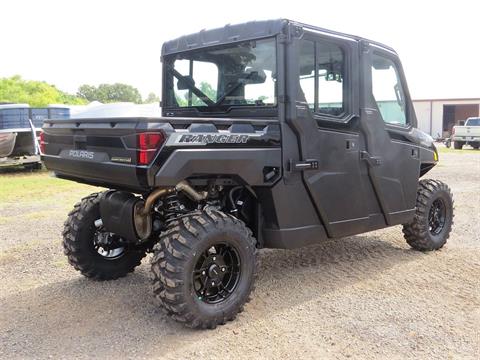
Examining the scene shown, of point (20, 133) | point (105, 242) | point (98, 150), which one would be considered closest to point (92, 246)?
point (105, 242)

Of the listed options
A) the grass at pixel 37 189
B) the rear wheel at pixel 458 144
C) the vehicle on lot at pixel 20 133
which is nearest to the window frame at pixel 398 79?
the grass at pixel 37 189

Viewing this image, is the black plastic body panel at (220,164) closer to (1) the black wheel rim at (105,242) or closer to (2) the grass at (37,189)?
(1) the black wheel rim at (105,242)

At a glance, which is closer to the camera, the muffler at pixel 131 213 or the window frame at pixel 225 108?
the muffler at pixel 131 213

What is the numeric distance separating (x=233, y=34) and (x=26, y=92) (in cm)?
4463

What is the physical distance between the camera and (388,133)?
542 cm

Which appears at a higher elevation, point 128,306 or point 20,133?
point 20,133

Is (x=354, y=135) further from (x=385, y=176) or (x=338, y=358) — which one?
(x=338, y=358)

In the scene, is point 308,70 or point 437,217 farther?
point 437,217

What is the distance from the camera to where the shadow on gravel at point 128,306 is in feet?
12.2

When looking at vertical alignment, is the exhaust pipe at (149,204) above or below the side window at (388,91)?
below

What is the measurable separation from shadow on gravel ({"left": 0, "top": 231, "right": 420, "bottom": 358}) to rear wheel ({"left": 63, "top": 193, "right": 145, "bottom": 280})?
0.48 feet

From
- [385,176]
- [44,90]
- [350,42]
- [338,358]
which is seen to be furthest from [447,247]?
[44,90]

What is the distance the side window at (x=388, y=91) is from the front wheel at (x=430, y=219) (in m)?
0.94

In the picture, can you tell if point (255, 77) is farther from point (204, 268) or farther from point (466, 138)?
point (466, 138)
